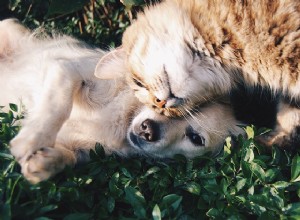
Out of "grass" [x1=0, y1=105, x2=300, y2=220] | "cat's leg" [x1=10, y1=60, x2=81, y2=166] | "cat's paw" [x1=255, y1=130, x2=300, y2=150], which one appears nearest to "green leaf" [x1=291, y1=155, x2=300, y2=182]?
"grass" [x1=0, y1=105, x2=300, y2=220]

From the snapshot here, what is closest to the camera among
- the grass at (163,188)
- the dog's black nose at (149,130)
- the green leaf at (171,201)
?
the grass at (163,188)

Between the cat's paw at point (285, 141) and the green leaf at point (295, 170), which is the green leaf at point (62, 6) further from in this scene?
the green leaf at point (295, 170)

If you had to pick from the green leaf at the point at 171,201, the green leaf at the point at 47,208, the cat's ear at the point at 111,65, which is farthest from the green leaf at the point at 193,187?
the cat's ear at the point at 111,65

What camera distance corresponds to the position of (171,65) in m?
2.48

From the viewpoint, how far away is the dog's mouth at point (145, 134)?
9.12ft

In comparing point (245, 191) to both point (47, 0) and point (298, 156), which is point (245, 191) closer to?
point (298, 156)

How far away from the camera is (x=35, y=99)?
2930 millimetres

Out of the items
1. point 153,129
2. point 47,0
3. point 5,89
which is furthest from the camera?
point 47,0

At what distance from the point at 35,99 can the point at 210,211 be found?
1.39 m

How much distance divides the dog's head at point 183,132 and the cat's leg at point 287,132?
33cm

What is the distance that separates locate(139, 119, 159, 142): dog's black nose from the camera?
A: 9.12ft

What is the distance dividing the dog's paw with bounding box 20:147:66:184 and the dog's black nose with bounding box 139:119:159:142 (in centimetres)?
57

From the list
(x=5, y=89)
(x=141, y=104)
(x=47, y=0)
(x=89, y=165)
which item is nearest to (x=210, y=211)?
(x=89, y=165)

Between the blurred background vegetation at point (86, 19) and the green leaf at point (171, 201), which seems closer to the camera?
the green leaf at point (171, 201)
